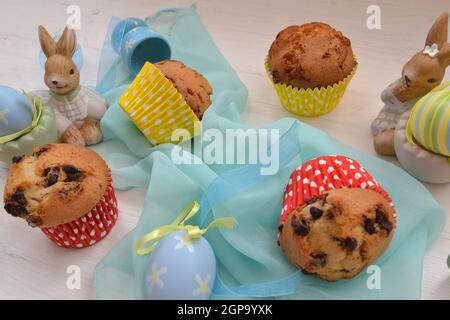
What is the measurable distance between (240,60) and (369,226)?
0.75 metres

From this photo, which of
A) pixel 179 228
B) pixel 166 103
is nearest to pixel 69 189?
pixel 179 228

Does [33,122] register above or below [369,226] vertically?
above

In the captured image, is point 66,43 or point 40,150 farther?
point 66,43

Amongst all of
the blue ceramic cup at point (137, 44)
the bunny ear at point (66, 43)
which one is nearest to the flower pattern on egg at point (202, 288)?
the bunny ear at point (66, 43)

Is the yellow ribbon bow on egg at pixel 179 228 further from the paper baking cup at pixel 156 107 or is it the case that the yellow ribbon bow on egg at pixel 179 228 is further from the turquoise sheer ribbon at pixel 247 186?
the paper baking cup at pixel 156 107

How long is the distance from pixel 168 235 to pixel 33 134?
41 cm

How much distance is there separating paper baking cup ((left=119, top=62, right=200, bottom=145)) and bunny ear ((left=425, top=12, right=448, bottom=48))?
1.69 ft

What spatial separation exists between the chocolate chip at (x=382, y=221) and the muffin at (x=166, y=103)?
46cm

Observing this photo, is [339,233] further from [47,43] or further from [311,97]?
[47,43]

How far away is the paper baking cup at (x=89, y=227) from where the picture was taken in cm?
93

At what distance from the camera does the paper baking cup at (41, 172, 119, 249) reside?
3.06 feet

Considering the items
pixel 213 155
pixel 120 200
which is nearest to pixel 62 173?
pixel 120 200

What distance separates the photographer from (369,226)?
81 centimetres

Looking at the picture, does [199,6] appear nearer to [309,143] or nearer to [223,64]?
[223,64]
